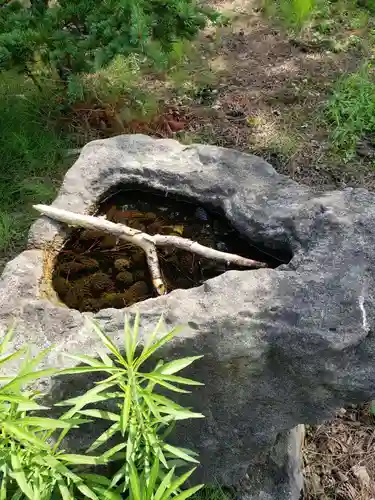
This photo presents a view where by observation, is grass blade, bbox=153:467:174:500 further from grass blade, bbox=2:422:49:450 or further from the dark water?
the dark water

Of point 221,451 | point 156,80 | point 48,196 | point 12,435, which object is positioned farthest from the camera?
point 156,80

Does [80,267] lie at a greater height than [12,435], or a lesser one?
lesser

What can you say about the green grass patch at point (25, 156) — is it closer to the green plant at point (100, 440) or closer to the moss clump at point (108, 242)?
the moss clump at point (108, 242)

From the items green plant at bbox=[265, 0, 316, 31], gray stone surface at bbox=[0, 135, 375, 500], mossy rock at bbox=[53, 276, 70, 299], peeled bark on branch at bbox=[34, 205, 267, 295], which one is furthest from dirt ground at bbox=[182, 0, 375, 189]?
mossy rock at bbox=[53, 276, 70, 299]

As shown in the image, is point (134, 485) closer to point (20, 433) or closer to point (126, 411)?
point (126, 411)

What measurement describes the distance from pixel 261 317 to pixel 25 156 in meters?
2.61

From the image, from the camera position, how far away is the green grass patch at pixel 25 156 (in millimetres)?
3711

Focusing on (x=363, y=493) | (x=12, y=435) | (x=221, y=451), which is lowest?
(x=363, y=493)

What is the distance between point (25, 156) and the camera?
3.98 m

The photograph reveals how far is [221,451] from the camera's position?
7.61 feet

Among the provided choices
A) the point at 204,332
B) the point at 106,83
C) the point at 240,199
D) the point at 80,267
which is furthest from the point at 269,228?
the point at 106,83

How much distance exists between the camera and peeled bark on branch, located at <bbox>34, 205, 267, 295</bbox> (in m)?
2.36

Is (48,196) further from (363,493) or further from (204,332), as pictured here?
(363,493)

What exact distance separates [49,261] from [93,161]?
54 cm
